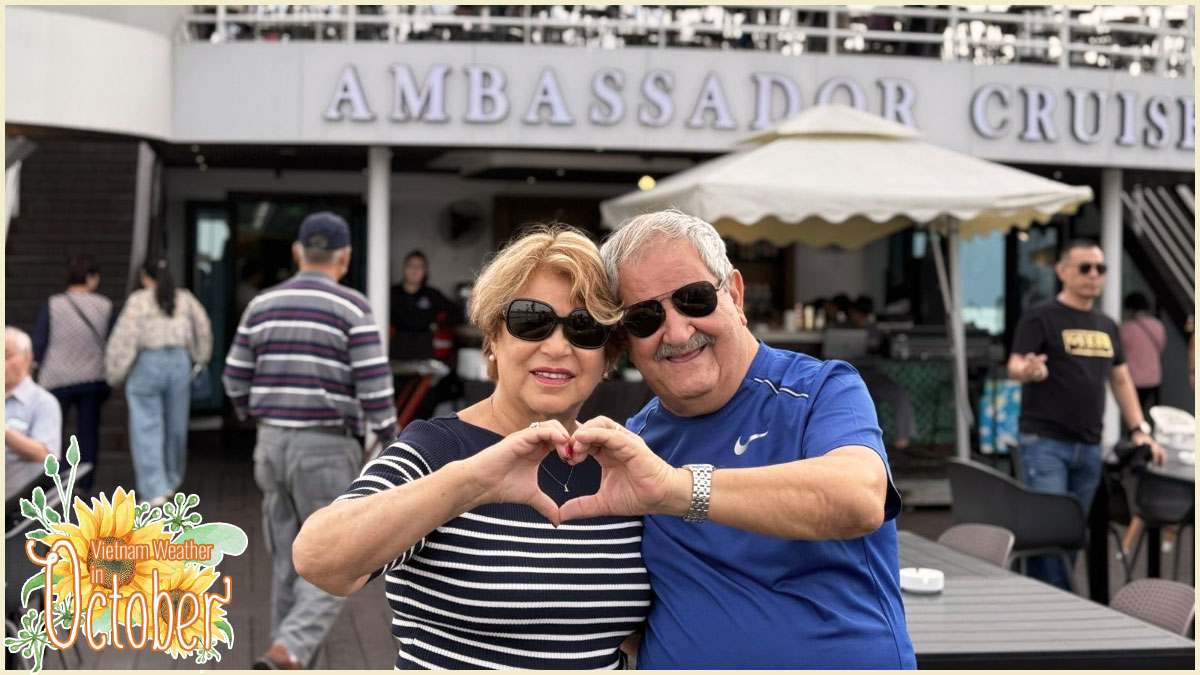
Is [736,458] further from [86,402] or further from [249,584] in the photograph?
[86,402]

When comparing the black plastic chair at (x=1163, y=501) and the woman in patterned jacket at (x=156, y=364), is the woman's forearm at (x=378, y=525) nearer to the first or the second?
the black plastic chair at (x=1163, y=501)

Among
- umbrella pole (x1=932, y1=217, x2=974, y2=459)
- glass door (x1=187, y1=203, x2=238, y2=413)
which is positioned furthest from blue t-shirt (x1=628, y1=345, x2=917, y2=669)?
glass door (x1=187, y1=203, x2=238, y2=413)

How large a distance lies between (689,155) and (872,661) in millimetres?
10531

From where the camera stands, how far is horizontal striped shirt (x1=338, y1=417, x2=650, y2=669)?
1996 millimetres

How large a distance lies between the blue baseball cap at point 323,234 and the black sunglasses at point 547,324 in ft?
11.5

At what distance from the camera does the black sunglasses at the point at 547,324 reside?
206 cm

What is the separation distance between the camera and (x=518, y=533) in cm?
202

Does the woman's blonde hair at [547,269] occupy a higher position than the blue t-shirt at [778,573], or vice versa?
the woman's blonde hair at [547,269]

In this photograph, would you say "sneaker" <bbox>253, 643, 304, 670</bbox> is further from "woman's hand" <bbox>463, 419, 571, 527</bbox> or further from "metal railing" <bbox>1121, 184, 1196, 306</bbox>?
"metal railing" <bbox>1121, 184, 1196, 306</bbox>

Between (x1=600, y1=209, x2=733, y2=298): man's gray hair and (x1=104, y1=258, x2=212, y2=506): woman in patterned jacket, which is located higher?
(x1=600, y1=209, x2=733, y2=298): man's gray hair

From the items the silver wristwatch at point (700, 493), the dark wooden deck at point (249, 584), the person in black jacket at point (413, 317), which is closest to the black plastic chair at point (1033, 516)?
the dark wooden deck at point (249, 584)

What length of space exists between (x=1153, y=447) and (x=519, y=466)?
193 inches

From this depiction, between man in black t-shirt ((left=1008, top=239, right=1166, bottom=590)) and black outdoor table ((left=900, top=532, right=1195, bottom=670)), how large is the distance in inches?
98.3

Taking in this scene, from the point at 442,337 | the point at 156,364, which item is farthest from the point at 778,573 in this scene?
the point at 442,337
